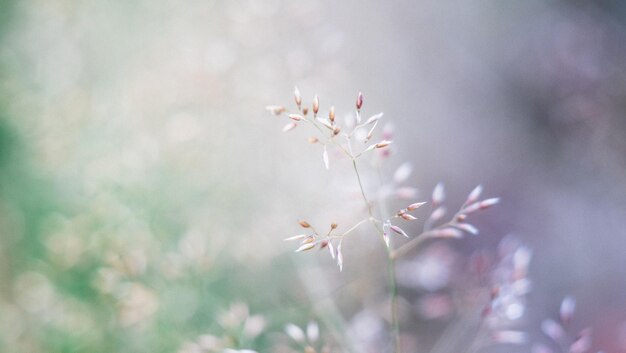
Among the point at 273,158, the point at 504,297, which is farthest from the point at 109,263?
the point at 504,297

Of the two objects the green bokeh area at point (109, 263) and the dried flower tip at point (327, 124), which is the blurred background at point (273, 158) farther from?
the dried flower tip at point (327, 124)

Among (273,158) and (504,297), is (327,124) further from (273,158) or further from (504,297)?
(273,158)

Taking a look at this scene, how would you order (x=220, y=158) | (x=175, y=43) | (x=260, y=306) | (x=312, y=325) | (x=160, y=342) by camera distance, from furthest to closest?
(x=175, y=43) < (x=220, y=158) < (x=260, y=306) < (x=160, y=342) < (x=312, y=325)

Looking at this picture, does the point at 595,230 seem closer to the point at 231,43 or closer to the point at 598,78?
the point at 598,78

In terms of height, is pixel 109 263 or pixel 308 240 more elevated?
pixel 109 263

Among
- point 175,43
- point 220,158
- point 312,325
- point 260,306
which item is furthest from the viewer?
point 175,43

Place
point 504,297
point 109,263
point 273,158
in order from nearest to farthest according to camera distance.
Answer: point 504,297 → point 109,263 → point 273,158

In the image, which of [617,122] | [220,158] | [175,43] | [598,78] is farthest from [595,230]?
[175,43]

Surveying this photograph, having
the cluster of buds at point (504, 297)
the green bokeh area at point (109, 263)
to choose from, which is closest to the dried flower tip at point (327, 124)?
the cluster of buds at point (504, 297)
